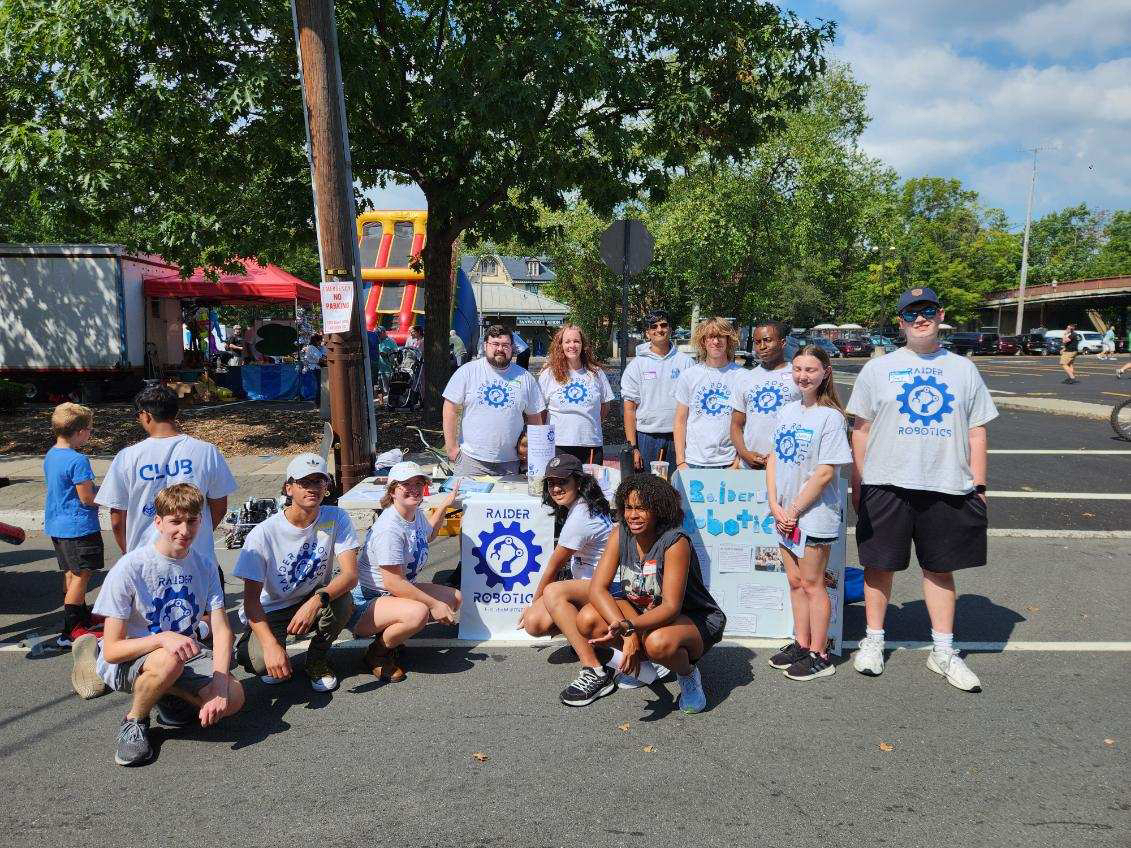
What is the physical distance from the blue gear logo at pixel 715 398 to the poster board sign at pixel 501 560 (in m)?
1.50

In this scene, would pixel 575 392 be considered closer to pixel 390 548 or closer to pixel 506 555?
pixel 506 555

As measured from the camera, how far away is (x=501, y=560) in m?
4.95

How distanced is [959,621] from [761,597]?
4.52 feet

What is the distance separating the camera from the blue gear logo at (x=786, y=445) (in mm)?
4316

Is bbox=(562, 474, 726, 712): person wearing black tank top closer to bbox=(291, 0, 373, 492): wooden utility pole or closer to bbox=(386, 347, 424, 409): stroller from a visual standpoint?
bbox=(291, 0, 373, 492): wooden utility pole

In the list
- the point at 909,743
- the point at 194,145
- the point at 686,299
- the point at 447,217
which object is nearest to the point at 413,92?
the point at 447,217

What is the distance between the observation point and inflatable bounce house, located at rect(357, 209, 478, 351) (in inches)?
730

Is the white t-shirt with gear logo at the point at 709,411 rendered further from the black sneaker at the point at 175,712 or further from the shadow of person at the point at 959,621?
the black sneaker at the point at 175,712

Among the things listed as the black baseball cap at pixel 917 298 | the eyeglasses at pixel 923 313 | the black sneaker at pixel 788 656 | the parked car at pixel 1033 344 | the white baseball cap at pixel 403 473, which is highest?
the parked car at pixel 1033 344

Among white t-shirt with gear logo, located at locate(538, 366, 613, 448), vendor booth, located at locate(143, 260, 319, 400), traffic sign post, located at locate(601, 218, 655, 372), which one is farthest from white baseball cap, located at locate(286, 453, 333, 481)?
vendor booth, located at locate(143, 260, 319, 400)

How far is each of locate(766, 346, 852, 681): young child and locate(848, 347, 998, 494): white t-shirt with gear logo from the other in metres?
0.22

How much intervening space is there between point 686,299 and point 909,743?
4095cm

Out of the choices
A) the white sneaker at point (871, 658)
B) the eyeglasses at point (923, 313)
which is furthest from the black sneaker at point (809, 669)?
the eyeglasses at point (923, 313)

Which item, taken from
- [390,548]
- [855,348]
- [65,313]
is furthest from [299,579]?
[855,348]
